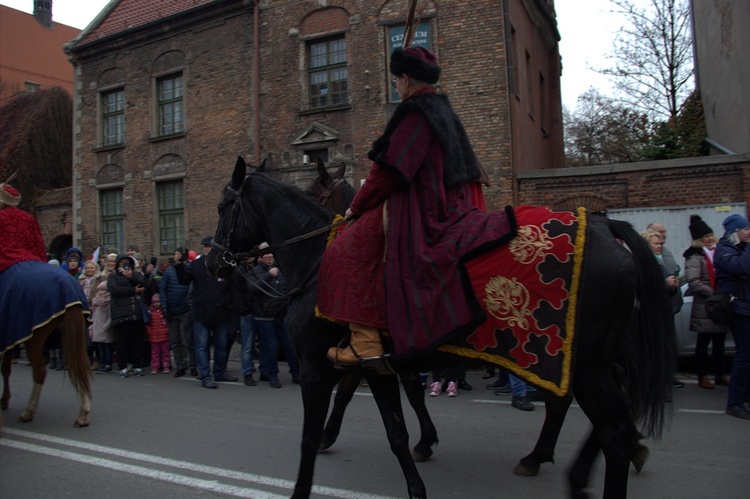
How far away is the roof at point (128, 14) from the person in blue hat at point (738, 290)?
1702 centimetres

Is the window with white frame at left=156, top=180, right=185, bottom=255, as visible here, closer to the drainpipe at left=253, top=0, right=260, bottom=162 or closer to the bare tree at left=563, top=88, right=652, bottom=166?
the drainpipe at left=253, top=0, right=260, bottom=162

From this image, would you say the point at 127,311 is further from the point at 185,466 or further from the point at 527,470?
the point at 527,470

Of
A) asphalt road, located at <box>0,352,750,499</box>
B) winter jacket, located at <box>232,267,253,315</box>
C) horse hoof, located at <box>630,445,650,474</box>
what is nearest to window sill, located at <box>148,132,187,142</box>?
winter jacket, located at <box>232,267,253,315</box>

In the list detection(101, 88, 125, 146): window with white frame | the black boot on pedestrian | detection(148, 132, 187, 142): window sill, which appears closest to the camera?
the black boot on pedestrian

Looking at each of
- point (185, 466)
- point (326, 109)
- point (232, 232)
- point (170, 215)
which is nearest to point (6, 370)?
point (185, 466)

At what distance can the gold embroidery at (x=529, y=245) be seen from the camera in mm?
3395

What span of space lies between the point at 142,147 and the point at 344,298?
18276 mm

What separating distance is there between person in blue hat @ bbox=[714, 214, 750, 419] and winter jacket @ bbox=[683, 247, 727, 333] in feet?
2.53

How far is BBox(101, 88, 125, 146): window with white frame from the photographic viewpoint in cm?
2080

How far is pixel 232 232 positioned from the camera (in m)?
4.86

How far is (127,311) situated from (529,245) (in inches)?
342

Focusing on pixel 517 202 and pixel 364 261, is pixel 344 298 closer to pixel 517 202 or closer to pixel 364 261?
pixel 364 261

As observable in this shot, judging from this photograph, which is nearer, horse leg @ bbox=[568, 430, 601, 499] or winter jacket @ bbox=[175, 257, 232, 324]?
horse leg @ bbox=[568, 430, 601, 499]

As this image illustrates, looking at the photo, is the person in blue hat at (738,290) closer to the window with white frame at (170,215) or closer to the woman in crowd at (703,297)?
the woman in crowd at (703,297)
